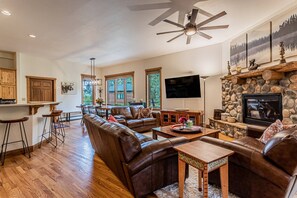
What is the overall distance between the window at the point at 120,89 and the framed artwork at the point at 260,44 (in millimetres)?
5204

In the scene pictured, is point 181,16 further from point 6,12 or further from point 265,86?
point 6,12

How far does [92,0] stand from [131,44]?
257 cm

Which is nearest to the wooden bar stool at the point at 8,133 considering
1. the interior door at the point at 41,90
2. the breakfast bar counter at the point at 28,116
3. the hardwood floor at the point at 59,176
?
the breakfast bar counter at the point at 28,116

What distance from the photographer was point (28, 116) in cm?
355

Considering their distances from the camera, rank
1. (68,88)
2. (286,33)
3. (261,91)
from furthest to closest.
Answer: (68,88) < (261,91) < (286,33)

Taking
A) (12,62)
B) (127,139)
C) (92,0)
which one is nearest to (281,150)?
(127,139)

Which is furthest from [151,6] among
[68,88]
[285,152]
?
[68,88]

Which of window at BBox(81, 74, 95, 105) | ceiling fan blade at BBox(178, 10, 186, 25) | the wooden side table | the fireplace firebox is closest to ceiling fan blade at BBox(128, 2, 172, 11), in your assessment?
ceiling fan blade at BBox(178, 10, 186, 25)

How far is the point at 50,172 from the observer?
2.70 m

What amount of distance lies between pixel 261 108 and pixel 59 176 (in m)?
4.63

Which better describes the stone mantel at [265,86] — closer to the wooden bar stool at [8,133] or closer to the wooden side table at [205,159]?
the wooden side table at [205,159]

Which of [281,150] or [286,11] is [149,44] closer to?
[286,11]

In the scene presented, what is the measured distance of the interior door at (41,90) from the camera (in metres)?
6.83

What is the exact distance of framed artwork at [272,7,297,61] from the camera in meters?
3.19
